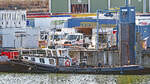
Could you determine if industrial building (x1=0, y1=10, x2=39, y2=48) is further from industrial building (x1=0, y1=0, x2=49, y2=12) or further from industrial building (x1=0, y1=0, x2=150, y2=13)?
industrial building (x1=0, y1=0, x2=49, y2=12)

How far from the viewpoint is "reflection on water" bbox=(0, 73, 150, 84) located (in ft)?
169

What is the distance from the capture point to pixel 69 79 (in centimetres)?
5394

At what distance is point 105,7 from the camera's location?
9144cm

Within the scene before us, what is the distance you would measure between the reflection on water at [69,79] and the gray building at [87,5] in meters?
34.8

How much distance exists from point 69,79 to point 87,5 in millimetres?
39525

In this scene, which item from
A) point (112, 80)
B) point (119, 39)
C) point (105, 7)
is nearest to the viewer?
point (112, 80)

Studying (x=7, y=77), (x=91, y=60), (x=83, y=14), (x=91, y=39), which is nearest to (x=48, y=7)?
(x=83, y=14)

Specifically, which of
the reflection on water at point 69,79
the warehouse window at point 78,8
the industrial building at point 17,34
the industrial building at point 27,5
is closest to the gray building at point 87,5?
the warehouse window at point 78,8

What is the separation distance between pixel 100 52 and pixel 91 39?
1532cm

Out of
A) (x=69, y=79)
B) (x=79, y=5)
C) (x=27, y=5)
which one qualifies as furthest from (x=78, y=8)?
(x=69, y=79)

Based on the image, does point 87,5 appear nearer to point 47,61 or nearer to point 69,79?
point 47,61

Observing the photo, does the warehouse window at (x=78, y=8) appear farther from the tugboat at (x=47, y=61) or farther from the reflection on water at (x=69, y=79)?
the reflection on water at (x=69, y=79)

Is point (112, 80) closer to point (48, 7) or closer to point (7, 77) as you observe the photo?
point (7, 77)

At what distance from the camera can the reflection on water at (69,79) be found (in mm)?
51500
